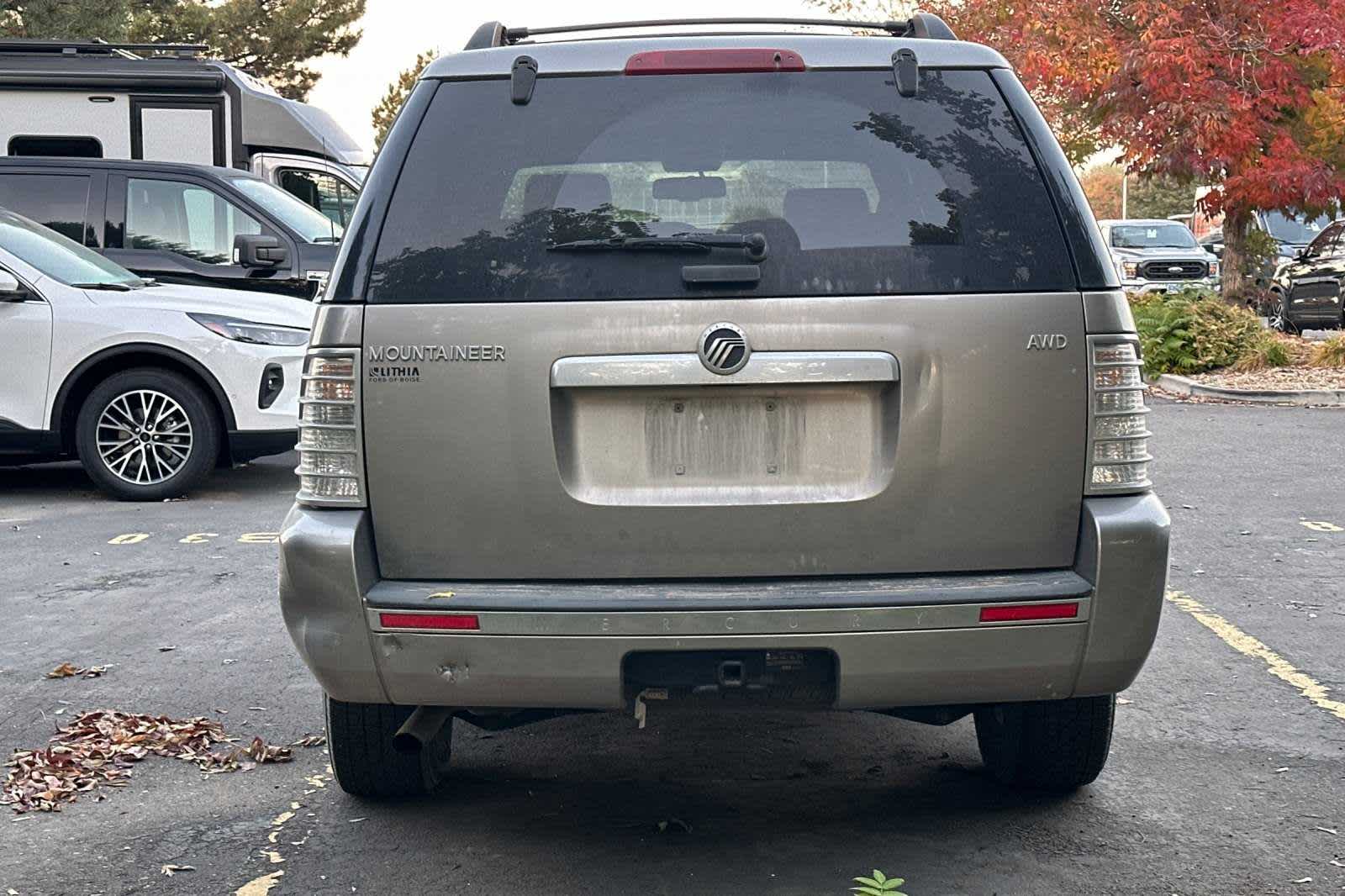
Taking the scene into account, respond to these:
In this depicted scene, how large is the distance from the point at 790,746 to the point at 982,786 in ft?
2.10

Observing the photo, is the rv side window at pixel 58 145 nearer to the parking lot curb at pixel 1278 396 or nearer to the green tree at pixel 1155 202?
the parking lot curb at pixel 1278 396

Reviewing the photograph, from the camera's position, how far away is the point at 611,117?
3805 millimetres

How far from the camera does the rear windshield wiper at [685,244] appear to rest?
367cm

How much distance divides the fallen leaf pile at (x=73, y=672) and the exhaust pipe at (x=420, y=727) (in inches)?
82.9

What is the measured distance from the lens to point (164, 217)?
12570 mm

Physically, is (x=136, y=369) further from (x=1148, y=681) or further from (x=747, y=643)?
(x=747, y=643)

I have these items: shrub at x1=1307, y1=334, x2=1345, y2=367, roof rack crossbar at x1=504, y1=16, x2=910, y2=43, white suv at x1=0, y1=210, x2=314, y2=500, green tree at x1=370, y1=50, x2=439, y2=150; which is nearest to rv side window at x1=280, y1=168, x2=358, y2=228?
white suv at x1=0, y1=210, x2=314, y2=500

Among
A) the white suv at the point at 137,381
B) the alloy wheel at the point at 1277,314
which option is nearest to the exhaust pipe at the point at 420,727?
the white suv at the point at 137,381

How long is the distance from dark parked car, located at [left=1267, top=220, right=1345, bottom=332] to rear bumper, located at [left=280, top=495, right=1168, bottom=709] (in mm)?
18996

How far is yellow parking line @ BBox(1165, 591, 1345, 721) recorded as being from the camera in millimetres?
5547

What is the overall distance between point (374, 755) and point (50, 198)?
929 centimetres

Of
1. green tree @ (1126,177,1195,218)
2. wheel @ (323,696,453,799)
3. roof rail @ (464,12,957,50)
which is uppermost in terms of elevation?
green tree @ (1126,177,1195,218)

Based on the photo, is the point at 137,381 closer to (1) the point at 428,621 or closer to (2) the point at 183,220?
(2) the point at 183,220

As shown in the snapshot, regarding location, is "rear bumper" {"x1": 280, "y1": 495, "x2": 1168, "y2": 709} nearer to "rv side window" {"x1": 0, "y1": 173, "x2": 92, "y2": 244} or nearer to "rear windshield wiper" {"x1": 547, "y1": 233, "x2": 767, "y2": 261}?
"rear windshield wiper" {"x1": 547, "y1": 233, "x2": 767, "y2": 261}
